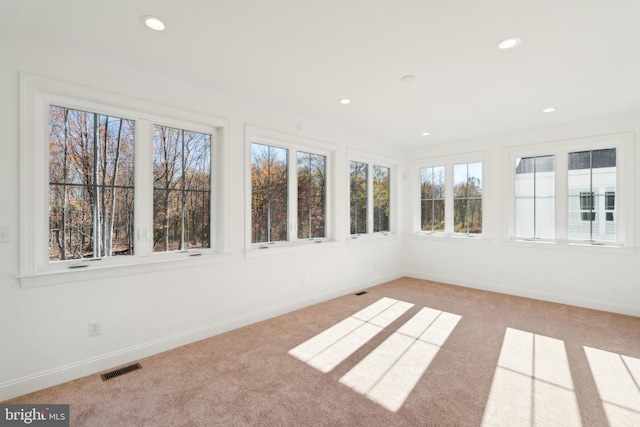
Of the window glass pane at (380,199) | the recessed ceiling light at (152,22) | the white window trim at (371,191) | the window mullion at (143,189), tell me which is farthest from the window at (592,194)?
the window mullion at (143,189)

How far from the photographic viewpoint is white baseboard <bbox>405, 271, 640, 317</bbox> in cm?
Answer: 394

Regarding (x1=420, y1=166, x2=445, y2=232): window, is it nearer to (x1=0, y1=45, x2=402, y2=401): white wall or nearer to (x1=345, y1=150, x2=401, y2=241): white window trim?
(x1=345, y1=150, x2=401, y2=241): white window trim

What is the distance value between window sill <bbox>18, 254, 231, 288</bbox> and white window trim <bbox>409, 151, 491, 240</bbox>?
4.10m

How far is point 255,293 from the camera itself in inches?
142

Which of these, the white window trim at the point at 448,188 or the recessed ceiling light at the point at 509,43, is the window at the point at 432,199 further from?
the recessed ceiling light at the point at 509,43

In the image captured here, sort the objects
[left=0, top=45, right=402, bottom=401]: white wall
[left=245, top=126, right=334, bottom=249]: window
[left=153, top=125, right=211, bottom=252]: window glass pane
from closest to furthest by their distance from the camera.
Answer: [left=0, top=45, right=402, bottom=401]: white wall → [left=153, top=125, right=211, bottom=252]: window glass pane → [left=245, top=126, right=334, bottom=249]: window

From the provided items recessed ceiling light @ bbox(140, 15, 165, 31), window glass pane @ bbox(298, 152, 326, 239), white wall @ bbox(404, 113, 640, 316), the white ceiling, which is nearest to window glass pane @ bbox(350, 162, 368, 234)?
window glass pane @ bbox(298, 152, 326, 239)

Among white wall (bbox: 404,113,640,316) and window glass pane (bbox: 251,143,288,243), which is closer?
window glass pane (bbox: 251,143,288,243)

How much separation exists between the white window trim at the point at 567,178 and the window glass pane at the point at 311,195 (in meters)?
3.02

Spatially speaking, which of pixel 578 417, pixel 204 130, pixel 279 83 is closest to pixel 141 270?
pixel 204 130

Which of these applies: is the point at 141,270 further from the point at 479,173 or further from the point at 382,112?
the point at 479,173

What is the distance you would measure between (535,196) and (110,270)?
5663mm

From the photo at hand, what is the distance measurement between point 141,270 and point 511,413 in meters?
3.11

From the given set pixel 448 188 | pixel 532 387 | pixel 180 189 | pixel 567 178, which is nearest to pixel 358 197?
pixel 448 188
